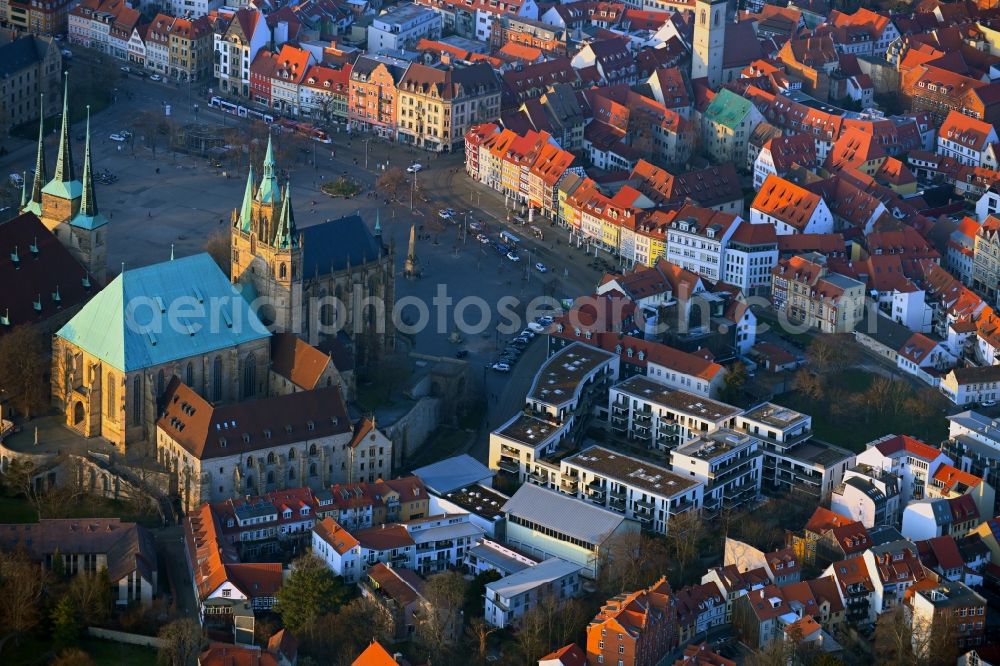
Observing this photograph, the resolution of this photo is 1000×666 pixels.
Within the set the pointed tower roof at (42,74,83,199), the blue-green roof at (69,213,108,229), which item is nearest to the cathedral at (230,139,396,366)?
the blue-green roof at (69,213,108,229)

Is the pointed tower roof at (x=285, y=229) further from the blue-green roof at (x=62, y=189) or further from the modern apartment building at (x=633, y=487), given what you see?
the modern apartment building at (x=633, y=487)

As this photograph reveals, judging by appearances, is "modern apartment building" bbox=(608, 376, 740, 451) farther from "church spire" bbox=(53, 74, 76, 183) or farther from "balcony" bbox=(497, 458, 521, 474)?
"church spire" bbox=(53, 74, 76, 183)

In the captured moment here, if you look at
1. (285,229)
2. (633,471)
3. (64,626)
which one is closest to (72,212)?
(285,229)

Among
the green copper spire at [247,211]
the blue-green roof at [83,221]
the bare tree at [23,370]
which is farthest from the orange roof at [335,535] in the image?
the blue-green roof at [83,221]

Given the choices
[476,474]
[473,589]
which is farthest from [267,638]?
[476,474]

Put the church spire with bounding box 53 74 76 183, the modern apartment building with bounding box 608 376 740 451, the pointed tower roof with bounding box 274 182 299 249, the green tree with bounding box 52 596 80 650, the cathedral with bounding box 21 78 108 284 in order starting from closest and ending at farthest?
the green tree with bounding box 52 596 80 650, the pointed tower roof with bounding box 274 182 299 249, the modern apartment building with bounding box 608 376 740 451, the church spire with bounding box 53 74 76 183, the cathedral with bounding box 21 78 108 284

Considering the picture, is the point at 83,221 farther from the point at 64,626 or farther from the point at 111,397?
the point at 64,626
